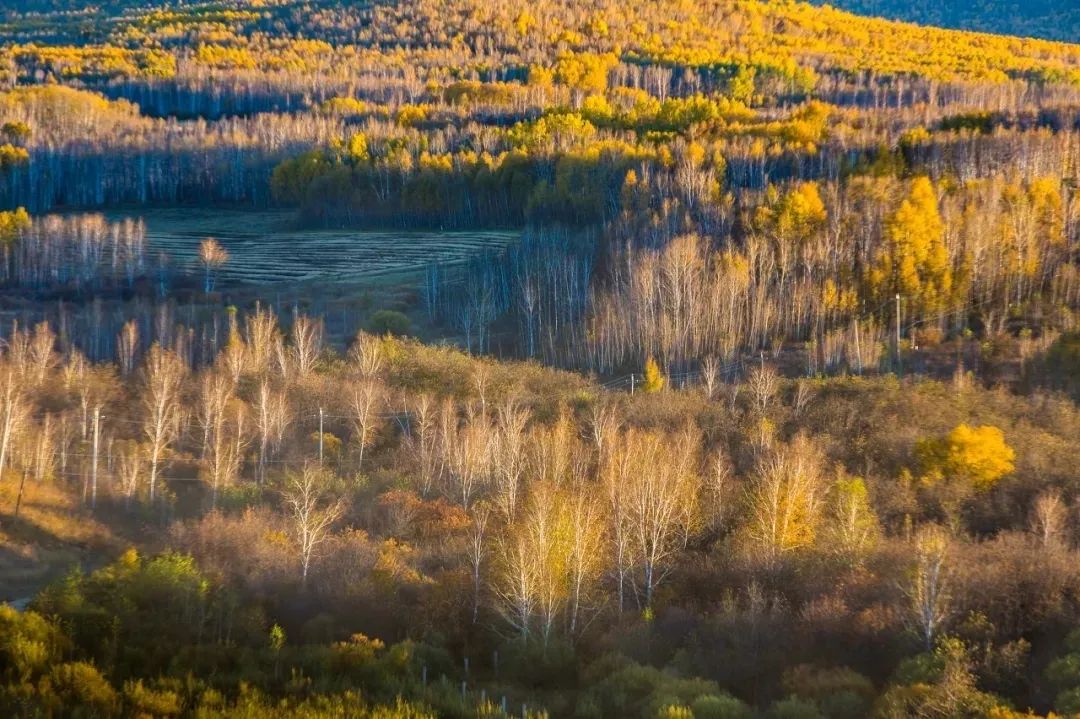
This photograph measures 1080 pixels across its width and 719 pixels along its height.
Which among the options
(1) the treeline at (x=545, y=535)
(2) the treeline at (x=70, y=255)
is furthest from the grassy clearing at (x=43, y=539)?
(2) the treeline at (x=70, y=255)

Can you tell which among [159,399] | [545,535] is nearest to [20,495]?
[159,399]

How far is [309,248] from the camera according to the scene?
263 feet

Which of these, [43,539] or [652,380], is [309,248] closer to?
[652,380]

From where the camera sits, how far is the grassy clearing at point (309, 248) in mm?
72750

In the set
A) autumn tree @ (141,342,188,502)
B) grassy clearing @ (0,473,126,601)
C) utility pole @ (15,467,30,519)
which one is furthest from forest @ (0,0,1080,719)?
autumn tree @ (141,342,188,502)

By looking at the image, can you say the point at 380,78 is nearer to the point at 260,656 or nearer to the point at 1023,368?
the point at 1023,368

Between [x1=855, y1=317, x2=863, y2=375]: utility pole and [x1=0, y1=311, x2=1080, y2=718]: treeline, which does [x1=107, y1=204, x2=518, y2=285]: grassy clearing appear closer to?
[x1=0, y1=311, x2=1080, y2=718]: treeline

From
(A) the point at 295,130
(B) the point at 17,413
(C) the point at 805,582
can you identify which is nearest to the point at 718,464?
(C) the point at 805,582

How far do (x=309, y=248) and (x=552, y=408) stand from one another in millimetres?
38485

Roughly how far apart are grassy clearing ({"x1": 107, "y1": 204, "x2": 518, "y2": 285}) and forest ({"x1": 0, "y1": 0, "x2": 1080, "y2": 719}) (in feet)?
1.54

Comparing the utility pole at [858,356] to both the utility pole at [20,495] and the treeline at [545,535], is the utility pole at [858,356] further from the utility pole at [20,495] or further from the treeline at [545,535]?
the utility pole at [20,495]

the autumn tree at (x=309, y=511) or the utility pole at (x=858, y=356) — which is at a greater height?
the utility pole at (x=858, y=356)

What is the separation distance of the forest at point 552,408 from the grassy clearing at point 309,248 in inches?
18.4

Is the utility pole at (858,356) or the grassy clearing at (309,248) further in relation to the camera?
the grassy clearing at (309,248)
